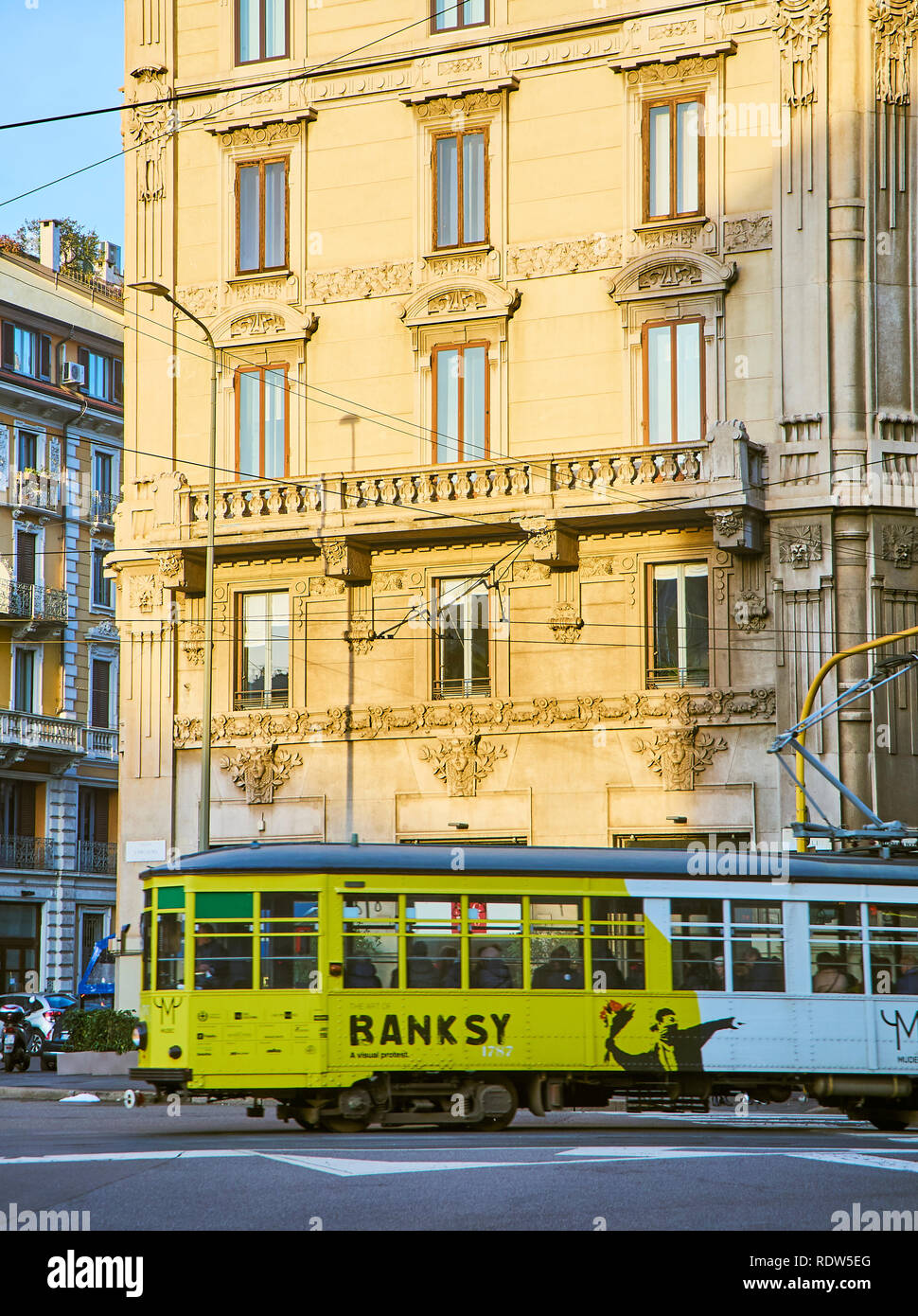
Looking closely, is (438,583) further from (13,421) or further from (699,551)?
(13,421)

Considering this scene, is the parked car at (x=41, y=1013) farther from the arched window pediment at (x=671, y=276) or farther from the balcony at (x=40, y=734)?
the arched window pediment at (x=671, y=276)

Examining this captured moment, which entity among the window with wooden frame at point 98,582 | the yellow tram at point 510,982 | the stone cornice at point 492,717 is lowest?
the yellow tram at point 510,982

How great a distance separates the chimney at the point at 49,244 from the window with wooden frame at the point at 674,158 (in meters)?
34.3

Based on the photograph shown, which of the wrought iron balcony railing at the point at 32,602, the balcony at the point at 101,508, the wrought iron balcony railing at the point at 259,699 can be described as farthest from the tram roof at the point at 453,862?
the balcony at the point at 101,508

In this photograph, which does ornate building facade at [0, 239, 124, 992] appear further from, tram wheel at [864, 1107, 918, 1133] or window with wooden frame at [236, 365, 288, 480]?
tram wheel at [864, 1107, 918, 1133]

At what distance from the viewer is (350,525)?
30.5m

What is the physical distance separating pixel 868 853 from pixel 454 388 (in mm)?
13353

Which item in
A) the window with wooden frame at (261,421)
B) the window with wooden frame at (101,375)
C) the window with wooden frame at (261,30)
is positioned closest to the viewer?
the window with wooden frame at (261,421)

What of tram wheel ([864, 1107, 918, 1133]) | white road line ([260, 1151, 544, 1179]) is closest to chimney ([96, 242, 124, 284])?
tram wheel ([864, 1107, 918, 1133])

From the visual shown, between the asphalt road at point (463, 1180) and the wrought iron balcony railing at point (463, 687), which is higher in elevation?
the wrought iron balcony railing at point (463, 687)

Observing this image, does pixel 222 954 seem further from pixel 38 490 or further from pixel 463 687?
pixel 38 490

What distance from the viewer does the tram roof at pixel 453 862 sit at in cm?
1834

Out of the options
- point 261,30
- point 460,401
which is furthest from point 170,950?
point 261,30
